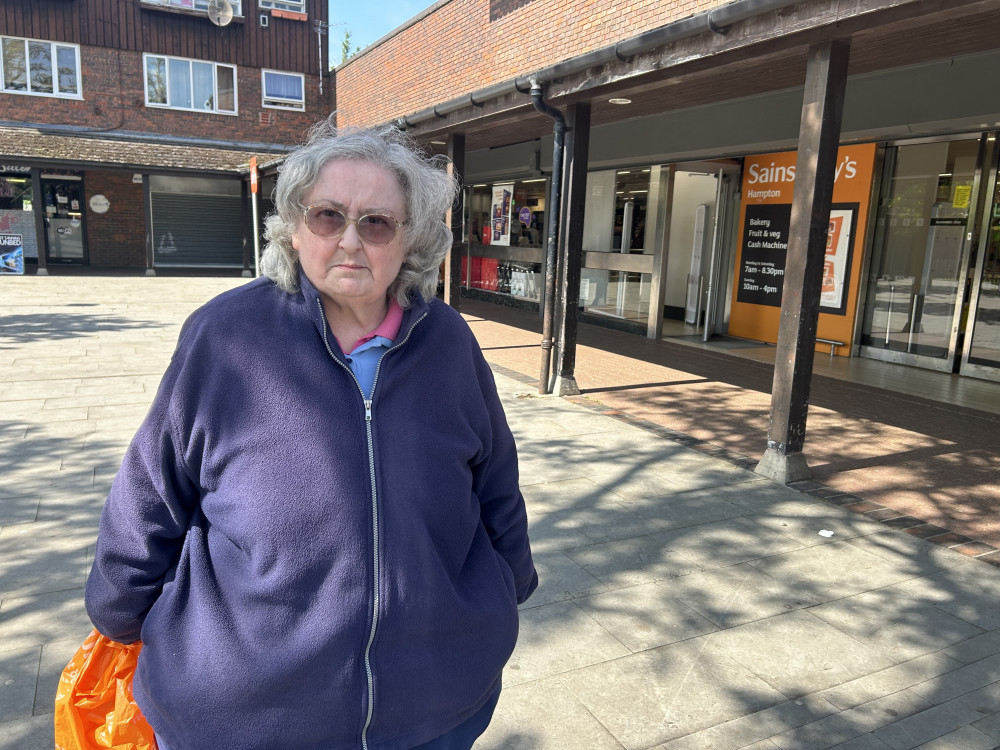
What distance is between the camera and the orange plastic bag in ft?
4.92

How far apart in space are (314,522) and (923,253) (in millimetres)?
10302

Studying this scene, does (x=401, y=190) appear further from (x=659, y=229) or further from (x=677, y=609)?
(x=659, y=229)

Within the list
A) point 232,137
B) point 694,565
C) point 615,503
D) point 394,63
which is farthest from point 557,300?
point 232,137

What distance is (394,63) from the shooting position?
1553 cm

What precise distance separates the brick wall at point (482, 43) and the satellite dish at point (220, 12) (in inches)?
285

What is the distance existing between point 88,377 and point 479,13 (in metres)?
8.12

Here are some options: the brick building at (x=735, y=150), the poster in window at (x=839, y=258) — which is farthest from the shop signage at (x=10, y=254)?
the poster in window at (x=839, y=258)

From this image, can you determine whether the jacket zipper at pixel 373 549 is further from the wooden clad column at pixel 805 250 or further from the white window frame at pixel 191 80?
the white window frame at pixel 191 80

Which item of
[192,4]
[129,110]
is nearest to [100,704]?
[129,110]

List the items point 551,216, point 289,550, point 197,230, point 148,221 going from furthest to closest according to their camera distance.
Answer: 1. point 197,230
2. point 148,221
3. point 551,216
4. point 289,550

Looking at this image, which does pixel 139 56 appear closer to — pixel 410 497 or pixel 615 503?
pixel 615 503

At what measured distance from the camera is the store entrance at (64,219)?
72.1 ft

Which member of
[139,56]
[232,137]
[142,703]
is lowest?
[142,703]

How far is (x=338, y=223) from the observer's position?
62.9 inches
